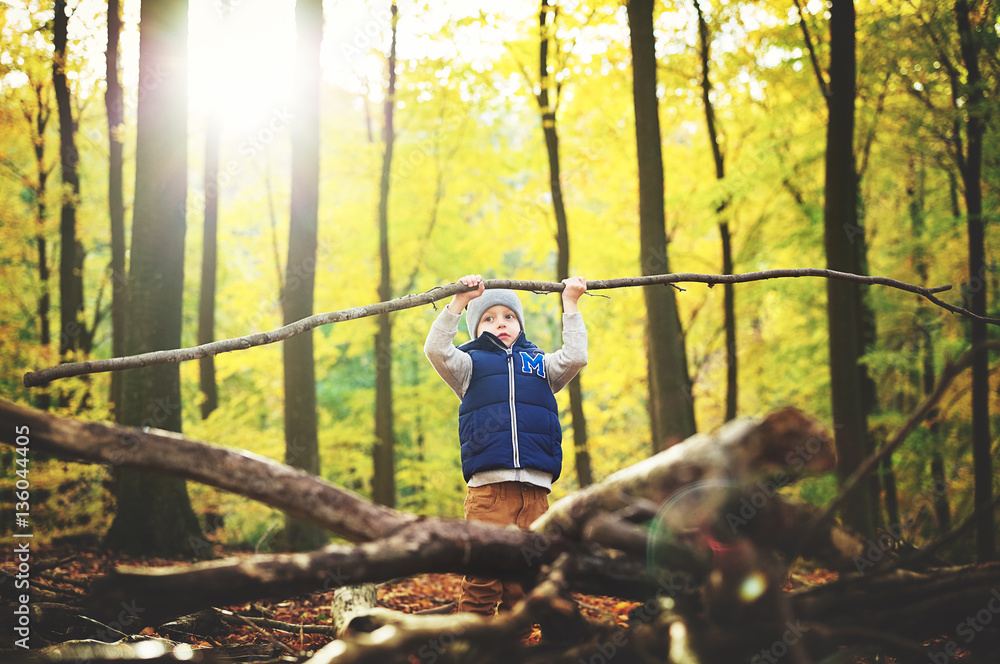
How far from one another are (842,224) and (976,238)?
93.0 inches

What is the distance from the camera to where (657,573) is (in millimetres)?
1551

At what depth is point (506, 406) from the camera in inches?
125

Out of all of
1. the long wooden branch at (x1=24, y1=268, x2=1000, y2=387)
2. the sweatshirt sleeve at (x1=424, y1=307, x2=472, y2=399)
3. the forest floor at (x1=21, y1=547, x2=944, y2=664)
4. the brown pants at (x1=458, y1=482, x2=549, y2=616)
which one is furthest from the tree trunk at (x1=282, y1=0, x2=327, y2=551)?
the long wooden branch at (x1=24, y1=268, x2=1000, y2=387)

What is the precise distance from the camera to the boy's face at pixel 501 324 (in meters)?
3.56

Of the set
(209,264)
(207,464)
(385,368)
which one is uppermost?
(209,264)

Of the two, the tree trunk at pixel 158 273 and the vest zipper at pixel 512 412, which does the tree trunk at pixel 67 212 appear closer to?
the tree trunk at pixel 158 273

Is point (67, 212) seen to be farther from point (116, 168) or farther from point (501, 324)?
point (501, 324)

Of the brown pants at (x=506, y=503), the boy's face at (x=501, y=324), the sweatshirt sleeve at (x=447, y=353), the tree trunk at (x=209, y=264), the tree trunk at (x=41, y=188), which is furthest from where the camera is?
the tree trunk at (x=209, y=264)

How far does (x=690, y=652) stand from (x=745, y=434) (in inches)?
20.8

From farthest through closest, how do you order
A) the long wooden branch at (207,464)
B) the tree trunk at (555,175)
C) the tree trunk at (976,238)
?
the tree trunk at (555,175) → the tree trunk at (976,238) → the long wooden branch at (207,464)

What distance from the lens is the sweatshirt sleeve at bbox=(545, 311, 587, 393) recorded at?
10.9 feet

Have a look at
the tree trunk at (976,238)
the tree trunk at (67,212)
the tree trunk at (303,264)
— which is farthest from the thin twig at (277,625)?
the tree trunk at (67,212)

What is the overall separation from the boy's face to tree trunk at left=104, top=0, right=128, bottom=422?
814cm

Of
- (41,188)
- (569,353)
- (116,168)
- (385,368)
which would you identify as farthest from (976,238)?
(41,188)
